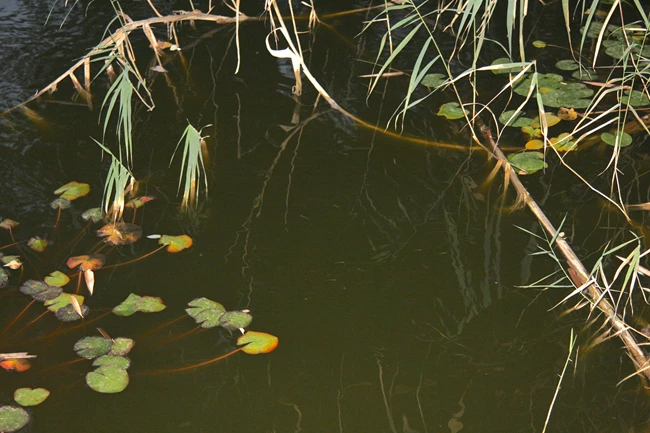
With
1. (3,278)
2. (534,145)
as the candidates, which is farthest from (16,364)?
(534,145)

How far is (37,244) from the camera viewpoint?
6.95ft

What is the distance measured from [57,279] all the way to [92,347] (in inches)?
11.5

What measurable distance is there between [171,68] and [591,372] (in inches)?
83.8

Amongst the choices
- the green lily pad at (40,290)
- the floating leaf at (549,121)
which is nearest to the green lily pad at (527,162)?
the floating leaf at (549,121)

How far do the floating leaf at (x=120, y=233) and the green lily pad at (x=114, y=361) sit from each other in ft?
1.51

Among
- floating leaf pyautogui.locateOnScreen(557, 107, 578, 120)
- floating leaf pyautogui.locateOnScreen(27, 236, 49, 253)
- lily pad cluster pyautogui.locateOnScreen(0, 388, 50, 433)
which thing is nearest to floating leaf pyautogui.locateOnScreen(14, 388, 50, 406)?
lily pad cluster pyautogui.locateOnScreen(0, 388, 50, 433)

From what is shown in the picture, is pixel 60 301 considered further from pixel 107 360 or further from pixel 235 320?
pixel 235 320

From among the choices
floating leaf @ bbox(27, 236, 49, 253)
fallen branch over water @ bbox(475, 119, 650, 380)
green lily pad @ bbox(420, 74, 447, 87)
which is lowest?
fallen branch over water @ bbox(475, 119, 650, 380)

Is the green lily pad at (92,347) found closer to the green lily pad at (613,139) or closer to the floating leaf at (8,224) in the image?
the floating leaf at (8,224)

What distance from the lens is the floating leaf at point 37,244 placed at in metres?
2.11

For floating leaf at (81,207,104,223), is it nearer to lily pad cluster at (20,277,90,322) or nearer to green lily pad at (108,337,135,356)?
lily pad cluster at (20,277,90,322)

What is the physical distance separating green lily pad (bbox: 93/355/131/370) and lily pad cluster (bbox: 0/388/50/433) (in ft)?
0.41

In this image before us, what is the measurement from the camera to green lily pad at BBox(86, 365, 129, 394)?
1.69 m

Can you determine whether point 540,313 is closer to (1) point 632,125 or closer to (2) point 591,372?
(2) point 591,372
